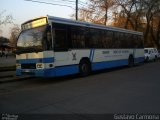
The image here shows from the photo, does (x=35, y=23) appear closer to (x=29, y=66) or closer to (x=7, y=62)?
(x=29, y=66)

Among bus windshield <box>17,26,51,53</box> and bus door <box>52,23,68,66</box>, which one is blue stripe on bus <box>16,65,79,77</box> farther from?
bus windshield <box>17,26,51,53</box>

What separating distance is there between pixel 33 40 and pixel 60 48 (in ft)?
4.84

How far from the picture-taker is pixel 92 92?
10594 millimetres

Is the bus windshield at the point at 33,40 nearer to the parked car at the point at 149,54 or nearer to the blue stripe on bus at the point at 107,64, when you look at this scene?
the blue stripe on bus at the point at 107,64

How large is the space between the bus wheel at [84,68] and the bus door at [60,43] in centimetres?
176

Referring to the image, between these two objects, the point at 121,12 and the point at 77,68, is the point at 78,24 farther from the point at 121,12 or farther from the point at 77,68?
the point at 121,12

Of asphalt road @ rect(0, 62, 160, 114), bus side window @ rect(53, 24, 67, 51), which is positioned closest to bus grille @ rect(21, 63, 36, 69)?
bus side window @ rect(53, 24, 67, 51)

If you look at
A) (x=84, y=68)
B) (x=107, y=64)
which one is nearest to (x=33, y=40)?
(x=84, y=68)

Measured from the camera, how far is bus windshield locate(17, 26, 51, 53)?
13.2 metres

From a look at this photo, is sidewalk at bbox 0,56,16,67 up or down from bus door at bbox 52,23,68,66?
down

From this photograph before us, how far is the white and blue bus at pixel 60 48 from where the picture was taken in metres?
13.3

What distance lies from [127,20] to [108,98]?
32.9 m

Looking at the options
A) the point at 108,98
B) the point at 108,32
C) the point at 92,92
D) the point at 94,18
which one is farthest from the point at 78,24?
the point at 94,18

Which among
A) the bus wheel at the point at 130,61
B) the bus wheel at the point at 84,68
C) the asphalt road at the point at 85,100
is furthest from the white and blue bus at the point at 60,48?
the bus wheel at the point at 130,61
